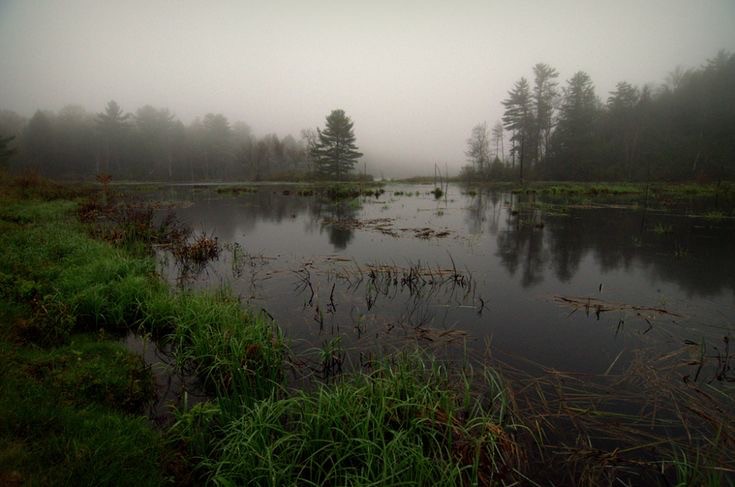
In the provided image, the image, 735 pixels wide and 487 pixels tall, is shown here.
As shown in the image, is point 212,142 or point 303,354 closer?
point 303,354

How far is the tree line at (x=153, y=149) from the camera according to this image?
6116 centimetres

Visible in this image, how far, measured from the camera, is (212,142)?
81.2 metres

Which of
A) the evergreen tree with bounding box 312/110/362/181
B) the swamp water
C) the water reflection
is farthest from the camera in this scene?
the evergreen tree with bounding box 312/110/362/181

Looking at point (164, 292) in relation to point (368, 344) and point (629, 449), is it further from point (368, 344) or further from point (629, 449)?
point (629, 449)

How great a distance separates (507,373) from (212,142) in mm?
91651

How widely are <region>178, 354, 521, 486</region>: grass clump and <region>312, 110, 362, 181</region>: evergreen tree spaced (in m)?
58.8

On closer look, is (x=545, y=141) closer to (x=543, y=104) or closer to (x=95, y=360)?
(x=543, y=104)

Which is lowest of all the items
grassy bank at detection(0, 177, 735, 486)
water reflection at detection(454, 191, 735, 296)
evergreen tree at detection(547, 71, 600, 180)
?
grassy bank at detection(0, 177, 735, 486)

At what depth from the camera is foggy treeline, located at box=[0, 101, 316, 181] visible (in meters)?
67.7

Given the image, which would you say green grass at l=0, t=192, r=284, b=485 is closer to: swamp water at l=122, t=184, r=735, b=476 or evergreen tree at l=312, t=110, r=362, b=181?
swamp water at l=122, t=184, r=735, b=476

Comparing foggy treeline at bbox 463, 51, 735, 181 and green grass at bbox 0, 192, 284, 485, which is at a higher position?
foggy treeline at bbox 463, 51, 735, 181

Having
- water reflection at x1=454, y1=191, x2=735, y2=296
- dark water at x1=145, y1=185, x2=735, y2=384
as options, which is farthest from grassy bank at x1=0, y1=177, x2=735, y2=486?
water reflection at x1=454, y1=191, x2=735, y2=296

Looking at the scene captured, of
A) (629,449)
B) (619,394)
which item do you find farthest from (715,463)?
(619,394)

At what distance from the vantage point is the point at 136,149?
74.2 m
